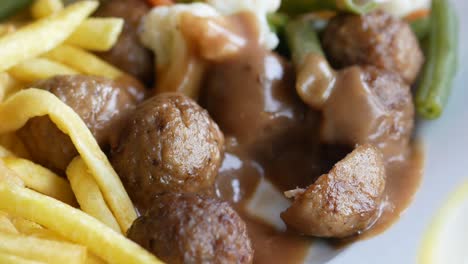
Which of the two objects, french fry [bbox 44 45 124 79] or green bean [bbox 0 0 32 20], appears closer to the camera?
french fry [bbox 44 45 124 79]

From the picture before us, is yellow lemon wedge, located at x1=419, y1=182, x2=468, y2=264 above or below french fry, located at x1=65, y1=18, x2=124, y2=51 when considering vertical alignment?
below

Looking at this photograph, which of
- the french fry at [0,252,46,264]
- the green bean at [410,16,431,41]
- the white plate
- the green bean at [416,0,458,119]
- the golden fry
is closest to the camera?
the french fry at [0,252,46,264]

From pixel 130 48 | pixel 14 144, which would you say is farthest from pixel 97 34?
pixel 14 144

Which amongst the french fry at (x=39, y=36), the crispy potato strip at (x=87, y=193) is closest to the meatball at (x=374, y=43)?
the french fry at (x=39, y=36)

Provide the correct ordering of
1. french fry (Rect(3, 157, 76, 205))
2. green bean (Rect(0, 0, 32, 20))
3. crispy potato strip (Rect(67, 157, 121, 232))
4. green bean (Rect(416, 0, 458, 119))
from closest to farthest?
crispy potato strip (Rect(67, 157, 121, 232)), french fry (Rect(3, 157, 76, 205)), green bean (Rect(416, 0, 458, 119)), green bean (Rect(0, 0, 32, 20))

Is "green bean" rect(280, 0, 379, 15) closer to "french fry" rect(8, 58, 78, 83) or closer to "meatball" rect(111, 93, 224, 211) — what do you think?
"meatball" rect(111, 93, 224, 211)

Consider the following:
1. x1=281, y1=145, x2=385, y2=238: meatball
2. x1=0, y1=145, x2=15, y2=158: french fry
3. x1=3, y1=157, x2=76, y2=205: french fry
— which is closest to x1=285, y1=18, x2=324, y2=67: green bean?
x1=281, y1=145, x2=385, y2=238: meatball

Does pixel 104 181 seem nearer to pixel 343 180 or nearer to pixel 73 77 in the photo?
pixel 73 77

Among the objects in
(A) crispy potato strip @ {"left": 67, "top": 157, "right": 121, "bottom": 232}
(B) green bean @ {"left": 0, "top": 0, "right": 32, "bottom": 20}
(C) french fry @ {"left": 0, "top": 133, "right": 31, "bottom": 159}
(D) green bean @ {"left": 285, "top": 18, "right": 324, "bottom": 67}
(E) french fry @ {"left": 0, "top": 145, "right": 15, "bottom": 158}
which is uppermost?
(D) green bean @ {"left": 285, "top": 18, "right": 324, "bottom": 67}
